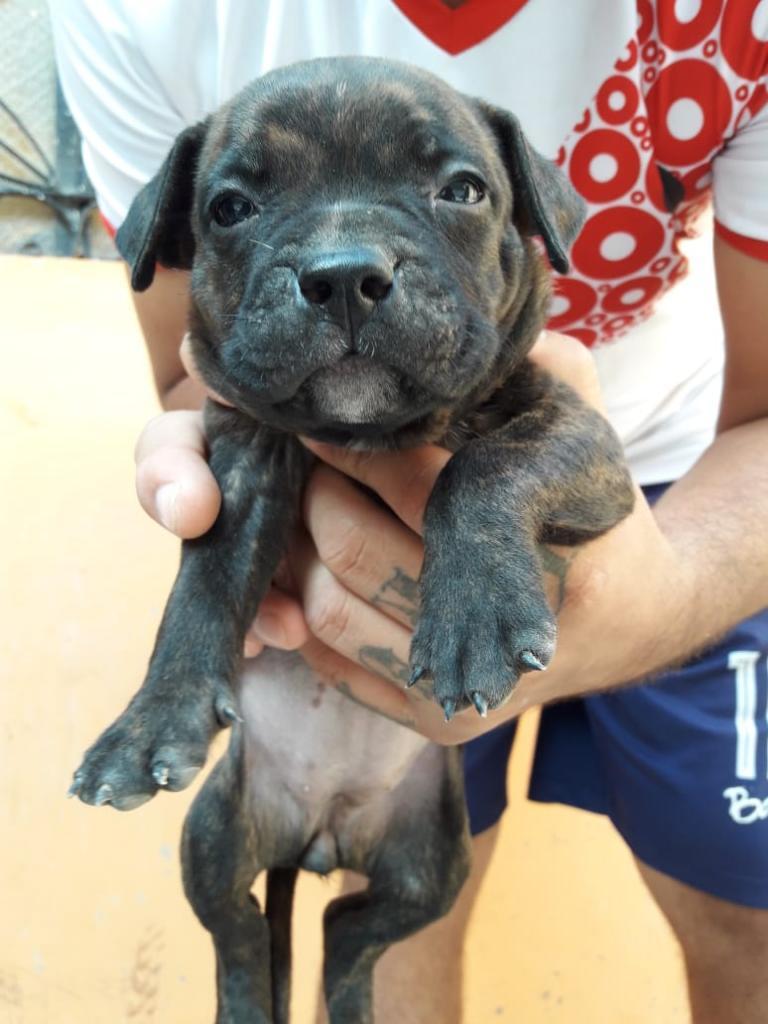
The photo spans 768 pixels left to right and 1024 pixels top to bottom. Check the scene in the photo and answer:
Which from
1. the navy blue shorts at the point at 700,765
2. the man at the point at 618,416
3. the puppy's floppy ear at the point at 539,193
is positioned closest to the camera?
the puppy's floppy ear at the point at 539,193

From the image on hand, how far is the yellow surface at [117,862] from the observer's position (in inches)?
102

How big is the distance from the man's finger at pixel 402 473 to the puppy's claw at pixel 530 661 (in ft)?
1.42

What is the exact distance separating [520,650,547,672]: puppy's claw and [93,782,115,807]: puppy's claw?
681 millimetres

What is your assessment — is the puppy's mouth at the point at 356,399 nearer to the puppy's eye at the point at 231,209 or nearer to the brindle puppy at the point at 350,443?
the brindle puppy at the point at 350,443

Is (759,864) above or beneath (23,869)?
above

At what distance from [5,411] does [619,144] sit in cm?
292

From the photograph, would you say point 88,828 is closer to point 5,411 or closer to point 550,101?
point 5,411

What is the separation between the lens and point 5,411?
399 cm

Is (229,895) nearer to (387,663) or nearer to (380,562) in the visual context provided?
(387,663)

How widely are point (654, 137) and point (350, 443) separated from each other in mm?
961

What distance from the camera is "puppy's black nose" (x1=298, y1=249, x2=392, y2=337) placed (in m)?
1.22

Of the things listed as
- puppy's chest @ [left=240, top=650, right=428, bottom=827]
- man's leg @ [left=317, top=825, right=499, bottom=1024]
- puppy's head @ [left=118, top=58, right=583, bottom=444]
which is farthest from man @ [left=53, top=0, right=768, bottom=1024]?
man's leg @ [left=317, top=825, right=499, bottom=1024]

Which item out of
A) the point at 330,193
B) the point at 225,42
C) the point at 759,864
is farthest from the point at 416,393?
the point at 759,864

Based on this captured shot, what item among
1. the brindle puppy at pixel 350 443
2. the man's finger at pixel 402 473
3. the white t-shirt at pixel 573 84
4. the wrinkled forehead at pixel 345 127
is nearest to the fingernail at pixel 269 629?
the brindle puppy at pixel 350 443
